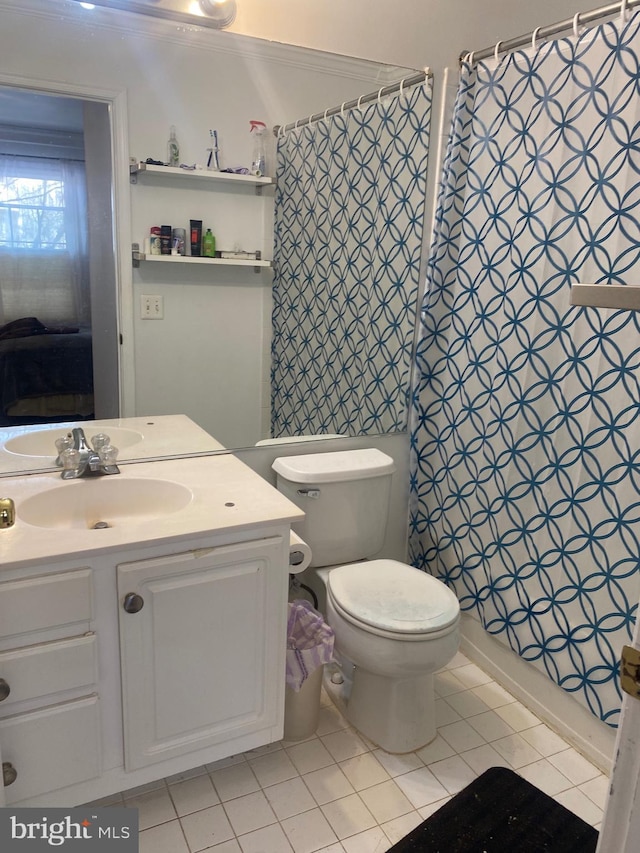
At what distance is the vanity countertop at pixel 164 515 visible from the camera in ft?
Result: 4.39

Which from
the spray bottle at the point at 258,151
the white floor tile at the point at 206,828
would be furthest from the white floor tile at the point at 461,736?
the spray bottle at the point at 258,151

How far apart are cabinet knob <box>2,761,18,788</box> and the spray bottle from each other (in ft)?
5.34

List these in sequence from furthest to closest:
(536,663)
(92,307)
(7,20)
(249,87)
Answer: (536,663)
(249,87)
(92,307)
(7,20)

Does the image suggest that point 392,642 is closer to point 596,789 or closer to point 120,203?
Answer: point 596,789

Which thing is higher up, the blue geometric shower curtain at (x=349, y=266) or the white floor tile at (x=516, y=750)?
the blue geometric shower curtain at (x=349, y=266)

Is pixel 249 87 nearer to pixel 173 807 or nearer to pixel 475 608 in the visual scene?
pixel 475 608

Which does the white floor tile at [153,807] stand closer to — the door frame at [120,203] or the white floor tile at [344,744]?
the white floor tile at [344,744]

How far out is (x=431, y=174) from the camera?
2.20 meters

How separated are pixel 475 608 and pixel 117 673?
1.24 metres

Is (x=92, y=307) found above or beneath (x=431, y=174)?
beneath

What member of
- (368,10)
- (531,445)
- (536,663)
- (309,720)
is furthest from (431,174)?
(309,720)

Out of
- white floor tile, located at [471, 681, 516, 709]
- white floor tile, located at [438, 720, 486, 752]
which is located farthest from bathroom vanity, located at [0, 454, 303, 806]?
white floor tile, located at [471, 681, 516, 709]

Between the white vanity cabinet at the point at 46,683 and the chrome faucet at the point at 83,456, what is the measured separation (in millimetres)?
417

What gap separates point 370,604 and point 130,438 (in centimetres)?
85
